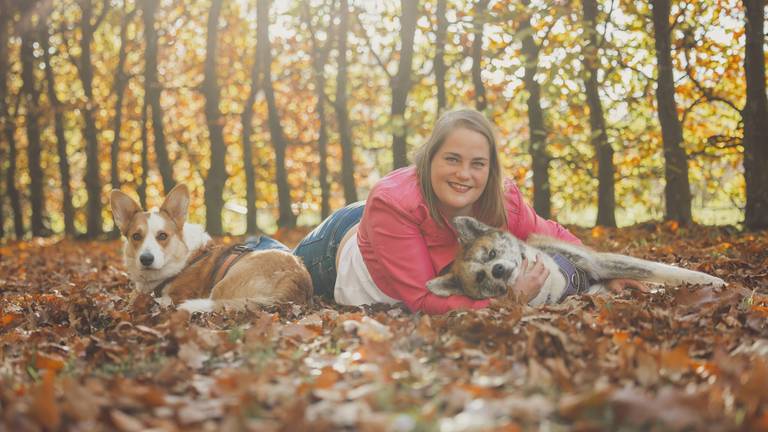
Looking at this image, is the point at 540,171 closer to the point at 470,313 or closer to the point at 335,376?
the point at 470,313

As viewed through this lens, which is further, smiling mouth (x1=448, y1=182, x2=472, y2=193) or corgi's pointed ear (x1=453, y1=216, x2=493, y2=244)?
smiling mouth (x1=448, y1=182, x2=472, y2=193)

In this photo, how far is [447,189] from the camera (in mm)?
4773

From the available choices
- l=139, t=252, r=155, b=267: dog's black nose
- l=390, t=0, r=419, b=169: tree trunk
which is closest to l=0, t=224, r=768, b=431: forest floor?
l=139, t=252, r=155, b=267: dog's black nose

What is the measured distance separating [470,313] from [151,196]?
31112mm

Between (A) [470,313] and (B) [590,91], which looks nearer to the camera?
(A) [470,313]

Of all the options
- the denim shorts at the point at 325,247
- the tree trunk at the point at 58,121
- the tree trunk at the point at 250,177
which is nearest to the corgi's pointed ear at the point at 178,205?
the denim shorts at the point at 325,247

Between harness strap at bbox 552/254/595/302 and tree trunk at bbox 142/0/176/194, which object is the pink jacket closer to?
harness strap at bbox 552/254/595/302

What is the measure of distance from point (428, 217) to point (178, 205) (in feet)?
8.26

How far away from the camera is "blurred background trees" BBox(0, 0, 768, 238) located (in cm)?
1039

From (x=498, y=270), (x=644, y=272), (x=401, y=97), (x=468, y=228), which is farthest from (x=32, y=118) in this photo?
(x=644, y=272)

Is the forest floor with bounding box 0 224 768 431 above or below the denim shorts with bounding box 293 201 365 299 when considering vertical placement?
below

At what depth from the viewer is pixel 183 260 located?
606cm

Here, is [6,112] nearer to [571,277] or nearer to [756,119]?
[756,119]

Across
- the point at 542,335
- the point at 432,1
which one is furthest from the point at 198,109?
the point at 542,335
